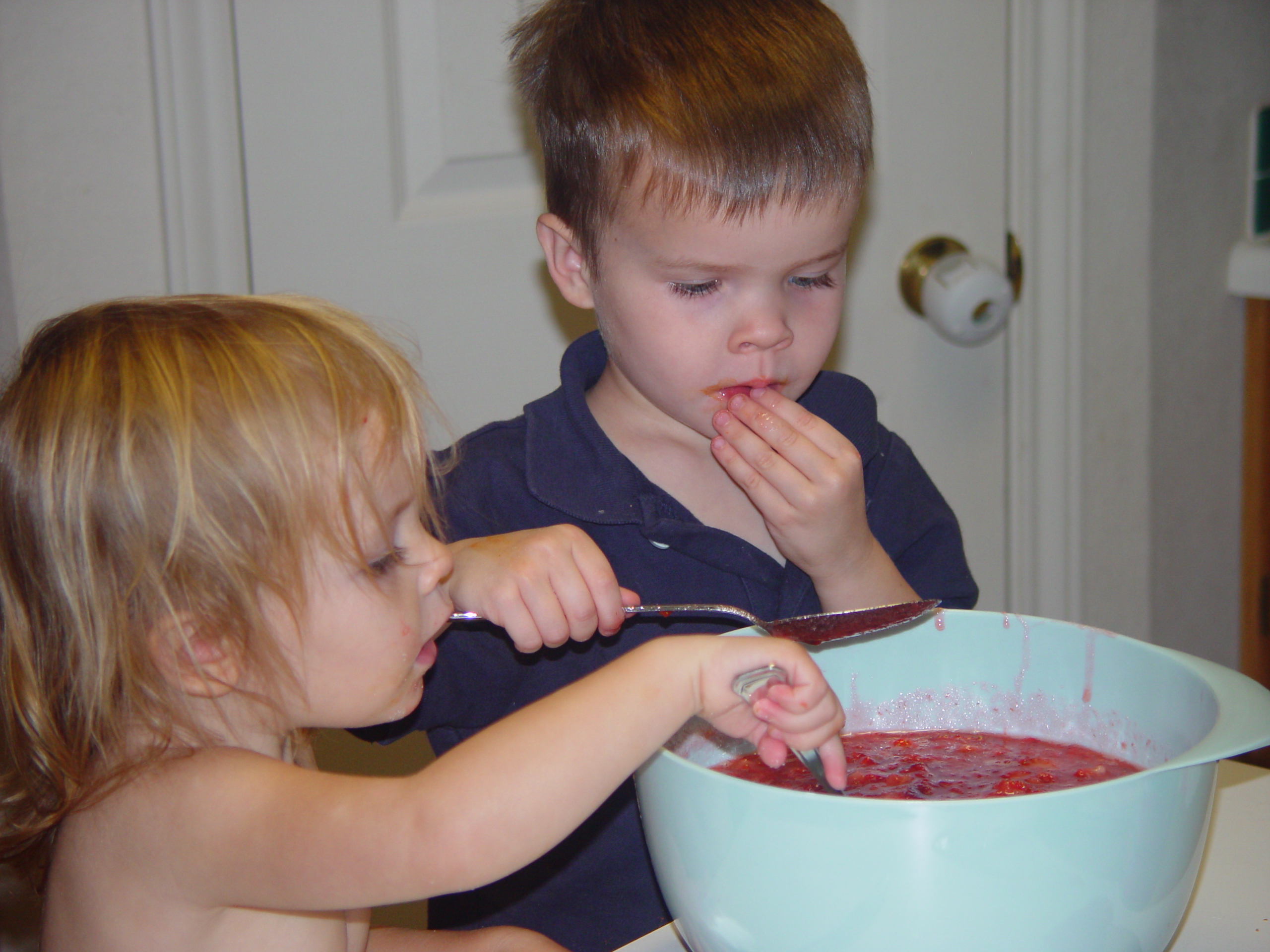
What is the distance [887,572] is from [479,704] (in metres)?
0.32

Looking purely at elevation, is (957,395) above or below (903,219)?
below

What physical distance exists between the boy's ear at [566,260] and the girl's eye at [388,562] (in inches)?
12.6

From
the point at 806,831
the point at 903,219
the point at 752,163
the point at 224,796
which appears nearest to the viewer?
the point at 806,831

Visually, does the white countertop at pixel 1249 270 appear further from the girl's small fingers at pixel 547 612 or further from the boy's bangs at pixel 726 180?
the girl's small fingers at pixel 547 612

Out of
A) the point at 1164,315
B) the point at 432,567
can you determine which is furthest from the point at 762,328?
the point at 1164,315

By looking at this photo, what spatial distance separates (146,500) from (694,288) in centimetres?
39

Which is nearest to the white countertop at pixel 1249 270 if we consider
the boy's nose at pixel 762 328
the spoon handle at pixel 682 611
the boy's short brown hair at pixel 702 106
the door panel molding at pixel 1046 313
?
the door panel molding at pixel 1046 313

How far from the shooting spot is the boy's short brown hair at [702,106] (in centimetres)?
76

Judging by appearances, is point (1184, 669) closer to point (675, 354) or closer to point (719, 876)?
point (719, 876)

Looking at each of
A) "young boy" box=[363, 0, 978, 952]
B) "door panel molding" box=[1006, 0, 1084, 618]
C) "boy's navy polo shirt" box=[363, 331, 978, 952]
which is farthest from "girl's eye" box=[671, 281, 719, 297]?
"door panel molding" box=[1006, 0, 1084, 618]

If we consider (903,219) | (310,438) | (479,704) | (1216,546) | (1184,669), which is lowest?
(1216,546)

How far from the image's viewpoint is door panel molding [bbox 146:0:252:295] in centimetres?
102

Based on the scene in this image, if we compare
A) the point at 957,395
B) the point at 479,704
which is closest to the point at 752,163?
the point at 479,704

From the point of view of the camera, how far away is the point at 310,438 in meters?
0.57
